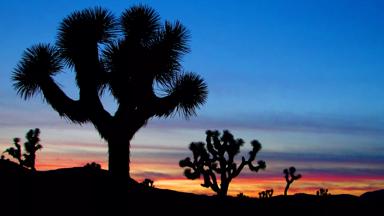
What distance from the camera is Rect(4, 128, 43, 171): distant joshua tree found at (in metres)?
24.6

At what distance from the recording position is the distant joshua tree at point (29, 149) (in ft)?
80.7

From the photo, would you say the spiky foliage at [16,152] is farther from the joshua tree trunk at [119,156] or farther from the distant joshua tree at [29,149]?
the joshua tree trunk at [119,156]

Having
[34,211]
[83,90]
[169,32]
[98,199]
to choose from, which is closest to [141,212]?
[98,199]

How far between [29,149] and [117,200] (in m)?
12.9

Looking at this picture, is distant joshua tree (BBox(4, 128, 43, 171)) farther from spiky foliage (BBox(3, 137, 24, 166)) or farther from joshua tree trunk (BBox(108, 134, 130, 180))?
joshua tree trunk (BBox(108, 134, 130, 180))

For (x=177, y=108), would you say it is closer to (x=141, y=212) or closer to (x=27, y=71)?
(x=141, y=212)

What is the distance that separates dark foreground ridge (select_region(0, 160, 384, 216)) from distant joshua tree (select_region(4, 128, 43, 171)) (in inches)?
356

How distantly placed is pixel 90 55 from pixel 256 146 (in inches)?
387

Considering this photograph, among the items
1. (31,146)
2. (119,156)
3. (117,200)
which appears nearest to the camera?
(117,200)

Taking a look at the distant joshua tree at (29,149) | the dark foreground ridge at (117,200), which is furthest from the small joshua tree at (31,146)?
the dark foreground ridge at (117,200)

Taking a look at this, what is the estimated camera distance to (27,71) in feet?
47.6

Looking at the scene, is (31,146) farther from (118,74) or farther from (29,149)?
(118,74)

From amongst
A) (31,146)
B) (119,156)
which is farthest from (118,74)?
(31,146)

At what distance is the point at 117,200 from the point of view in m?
13.1
